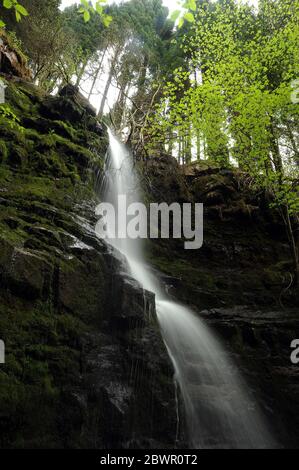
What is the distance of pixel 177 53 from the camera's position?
68.9 feet

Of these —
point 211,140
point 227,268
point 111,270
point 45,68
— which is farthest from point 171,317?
point 45,68

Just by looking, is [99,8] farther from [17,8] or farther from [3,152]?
[3,152]

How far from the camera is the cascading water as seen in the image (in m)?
5.70

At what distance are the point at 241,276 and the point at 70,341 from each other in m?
7.27

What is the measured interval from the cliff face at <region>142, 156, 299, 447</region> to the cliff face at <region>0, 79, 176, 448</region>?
9.43 feet

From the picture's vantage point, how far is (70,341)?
4.93m

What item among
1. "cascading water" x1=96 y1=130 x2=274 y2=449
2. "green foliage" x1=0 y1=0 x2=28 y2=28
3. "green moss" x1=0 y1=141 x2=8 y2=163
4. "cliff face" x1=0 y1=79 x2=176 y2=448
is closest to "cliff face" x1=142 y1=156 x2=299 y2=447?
"cascading water" x1=96 y1=130 x2=274 y2=449

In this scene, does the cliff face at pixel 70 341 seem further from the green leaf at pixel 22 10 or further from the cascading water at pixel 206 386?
the green leaf at pixel 22 10

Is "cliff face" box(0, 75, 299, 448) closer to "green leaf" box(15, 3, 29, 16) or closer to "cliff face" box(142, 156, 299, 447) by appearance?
"cliff face" box(142, 156, 299, 447)

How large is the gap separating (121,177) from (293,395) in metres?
7.71

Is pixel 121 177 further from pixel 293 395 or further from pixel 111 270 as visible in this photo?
pixel 293 395

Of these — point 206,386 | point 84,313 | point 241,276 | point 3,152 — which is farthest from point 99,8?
point 241,276

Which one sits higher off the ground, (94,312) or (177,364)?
(94,312)

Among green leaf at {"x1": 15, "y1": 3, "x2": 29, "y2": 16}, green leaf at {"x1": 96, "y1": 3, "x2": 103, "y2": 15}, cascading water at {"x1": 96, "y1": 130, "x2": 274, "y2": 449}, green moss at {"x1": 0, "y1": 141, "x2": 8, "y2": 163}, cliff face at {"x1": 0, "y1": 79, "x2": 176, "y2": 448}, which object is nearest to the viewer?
green leaf at {"x1": 15, "y1": 3, "x2": 29, "y2": 16}
